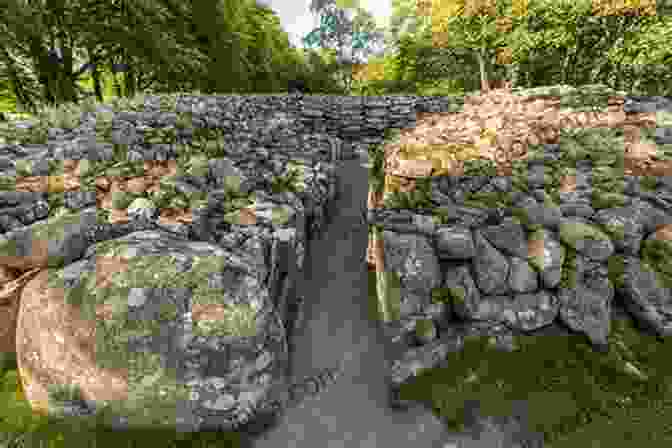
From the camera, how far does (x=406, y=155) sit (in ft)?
Answer: 21.7

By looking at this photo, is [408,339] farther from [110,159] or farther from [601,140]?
[601,140]

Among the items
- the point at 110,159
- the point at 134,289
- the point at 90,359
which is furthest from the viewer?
the point at 110,159

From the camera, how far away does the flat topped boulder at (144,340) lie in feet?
9.00

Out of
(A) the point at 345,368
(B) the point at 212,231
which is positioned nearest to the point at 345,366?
(A) the point at 345,368

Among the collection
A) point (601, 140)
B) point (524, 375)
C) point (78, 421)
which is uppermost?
point (601, 140)

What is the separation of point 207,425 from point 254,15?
2727 cm

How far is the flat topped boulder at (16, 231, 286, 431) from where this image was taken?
274 cm

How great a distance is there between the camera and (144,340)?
2.78 meters

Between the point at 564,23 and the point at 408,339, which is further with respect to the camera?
the point at 564,23

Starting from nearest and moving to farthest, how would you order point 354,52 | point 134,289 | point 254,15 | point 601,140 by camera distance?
1. point 134,289
2. point 601,140
3. point 254,15
4. point 354,52

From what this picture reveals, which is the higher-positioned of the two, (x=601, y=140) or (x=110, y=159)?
(x=601, y=140)

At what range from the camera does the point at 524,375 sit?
3.79 meters

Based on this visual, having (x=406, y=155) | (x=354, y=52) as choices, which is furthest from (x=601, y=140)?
(x=354, y=52)

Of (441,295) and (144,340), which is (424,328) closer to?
(441,295)
